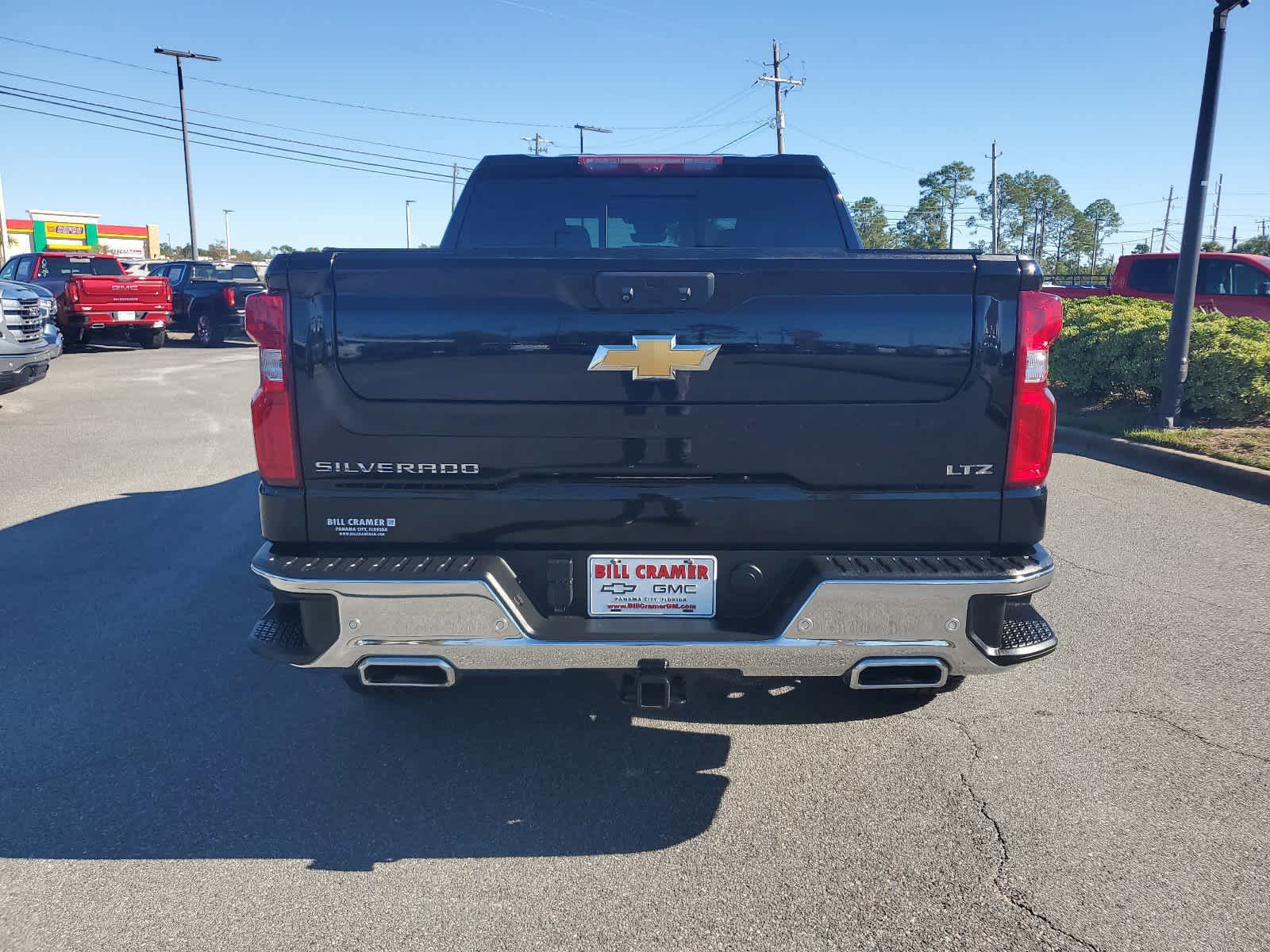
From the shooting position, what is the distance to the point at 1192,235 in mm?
10148

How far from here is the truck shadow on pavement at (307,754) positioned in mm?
3191

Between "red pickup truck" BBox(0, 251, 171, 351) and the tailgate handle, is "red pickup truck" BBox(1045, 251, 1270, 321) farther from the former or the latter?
"red pickup truck" BBox(0, 251, 171, 351)

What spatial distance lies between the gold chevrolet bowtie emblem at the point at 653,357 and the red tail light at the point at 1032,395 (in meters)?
0.90

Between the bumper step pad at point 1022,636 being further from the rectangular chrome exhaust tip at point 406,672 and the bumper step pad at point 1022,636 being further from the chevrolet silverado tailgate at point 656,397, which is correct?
the rectangular chrome exhaust tip at point 406,672

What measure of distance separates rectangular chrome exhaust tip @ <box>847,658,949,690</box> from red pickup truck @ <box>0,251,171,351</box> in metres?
21.4

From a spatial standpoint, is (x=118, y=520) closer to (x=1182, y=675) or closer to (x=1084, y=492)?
(x=1182, y=675)

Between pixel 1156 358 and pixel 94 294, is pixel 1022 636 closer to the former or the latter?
pixel 1156 358

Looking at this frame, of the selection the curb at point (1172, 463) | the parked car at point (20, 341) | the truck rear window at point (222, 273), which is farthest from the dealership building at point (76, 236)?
the curb at point (1172, 463)

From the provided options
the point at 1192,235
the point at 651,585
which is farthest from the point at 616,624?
the point at 1192,235

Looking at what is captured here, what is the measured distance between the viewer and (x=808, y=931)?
2.71 metres

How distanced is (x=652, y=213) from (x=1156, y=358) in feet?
29.0

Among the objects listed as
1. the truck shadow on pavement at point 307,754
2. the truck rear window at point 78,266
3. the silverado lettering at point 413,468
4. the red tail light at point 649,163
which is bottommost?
the truck shadow on pavement at point 307,754

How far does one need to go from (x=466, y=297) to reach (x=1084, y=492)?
6.93 meters

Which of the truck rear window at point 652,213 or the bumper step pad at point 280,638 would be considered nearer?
the bumper step pad at point 280,638
